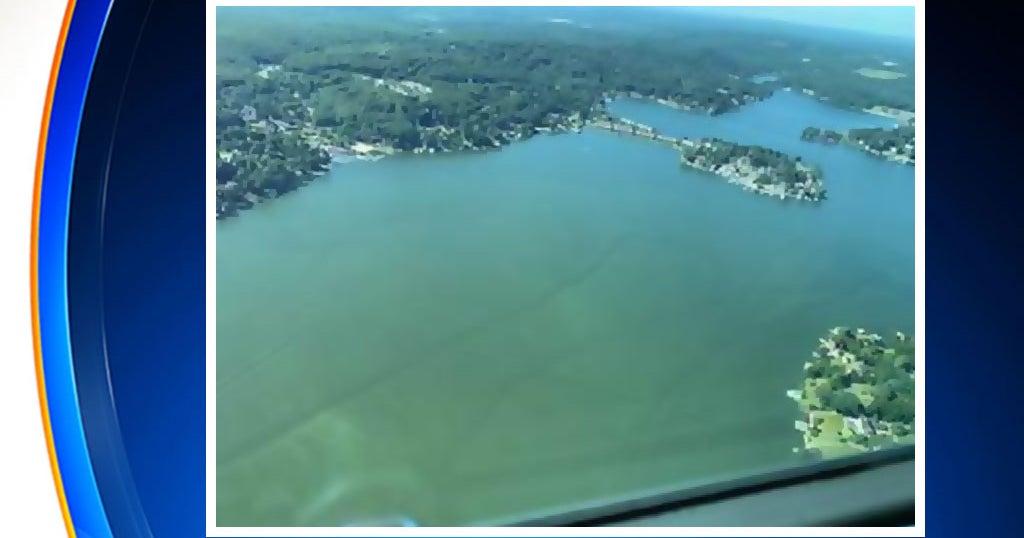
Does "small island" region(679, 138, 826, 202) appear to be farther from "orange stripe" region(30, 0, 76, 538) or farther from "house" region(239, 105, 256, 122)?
"orange stripe" region(30, 0, 76, 538)

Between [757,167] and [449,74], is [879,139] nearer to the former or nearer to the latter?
[757,167]

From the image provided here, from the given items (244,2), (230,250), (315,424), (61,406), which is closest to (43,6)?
(244,2)

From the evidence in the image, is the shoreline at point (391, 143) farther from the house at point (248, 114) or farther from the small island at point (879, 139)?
the small island at point (879, 139)

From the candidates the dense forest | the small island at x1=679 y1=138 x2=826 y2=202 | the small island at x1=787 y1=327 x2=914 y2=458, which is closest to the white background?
the dense forest

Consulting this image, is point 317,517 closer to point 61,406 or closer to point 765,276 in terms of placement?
point 61,406

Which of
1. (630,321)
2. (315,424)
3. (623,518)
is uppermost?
(630,321)

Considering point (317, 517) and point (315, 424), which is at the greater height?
point (315, 424)
